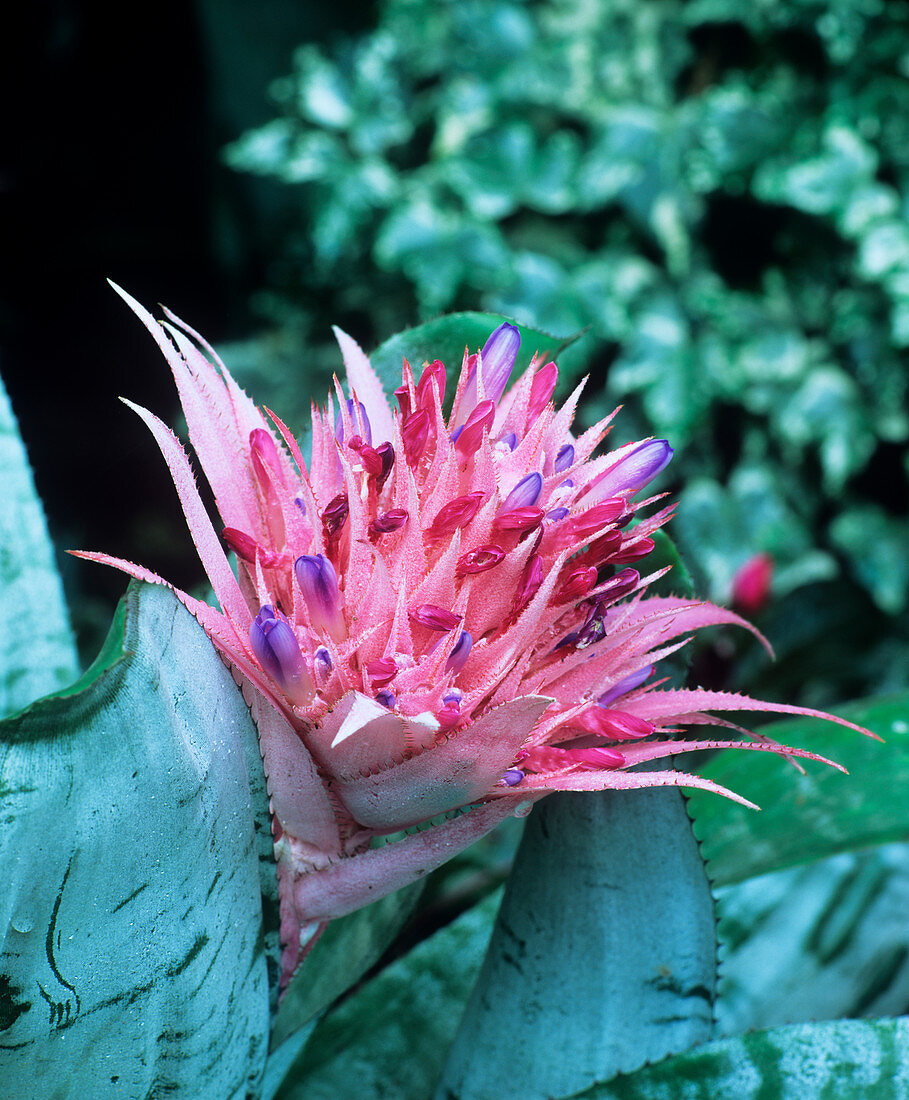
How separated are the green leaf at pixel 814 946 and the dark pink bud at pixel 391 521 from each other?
0.54 metres

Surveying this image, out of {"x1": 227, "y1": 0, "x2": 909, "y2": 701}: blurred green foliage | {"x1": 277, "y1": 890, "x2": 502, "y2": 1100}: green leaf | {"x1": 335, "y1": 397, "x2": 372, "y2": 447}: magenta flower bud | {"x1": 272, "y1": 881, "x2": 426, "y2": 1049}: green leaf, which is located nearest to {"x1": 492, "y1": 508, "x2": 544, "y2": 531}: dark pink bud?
{"x1": 335, "y1": 397, "x2": 372, "y2": 447}: magenta flower bud

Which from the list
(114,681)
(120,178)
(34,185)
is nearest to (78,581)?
(34,185)

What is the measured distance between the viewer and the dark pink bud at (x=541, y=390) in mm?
543

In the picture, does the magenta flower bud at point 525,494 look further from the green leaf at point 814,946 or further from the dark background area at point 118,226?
the green leaf at point 814,946

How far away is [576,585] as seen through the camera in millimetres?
491

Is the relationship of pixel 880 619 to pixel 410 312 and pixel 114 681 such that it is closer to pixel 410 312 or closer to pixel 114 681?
pixel 410 312

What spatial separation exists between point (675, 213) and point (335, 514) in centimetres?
187

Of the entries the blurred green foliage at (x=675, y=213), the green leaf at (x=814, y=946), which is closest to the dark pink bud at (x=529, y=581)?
the green leaf at (x=814, y=946)

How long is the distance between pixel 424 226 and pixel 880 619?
4.21ft

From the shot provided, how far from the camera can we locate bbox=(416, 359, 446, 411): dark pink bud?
52 centimetres

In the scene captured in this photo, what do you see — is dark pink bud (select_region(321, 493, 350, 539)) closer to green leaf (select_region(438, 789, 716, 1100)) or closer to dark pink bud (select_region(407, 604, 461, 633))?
dark pink bud (select_region(407, 604, 461, 633))

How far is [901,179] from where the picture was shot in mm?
1997

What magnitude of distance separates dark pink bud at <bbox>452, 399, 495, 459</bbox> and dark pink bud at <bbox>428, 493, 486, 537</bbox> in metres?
0.03

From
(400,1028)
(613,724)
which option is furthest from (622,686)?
(400,1028)
